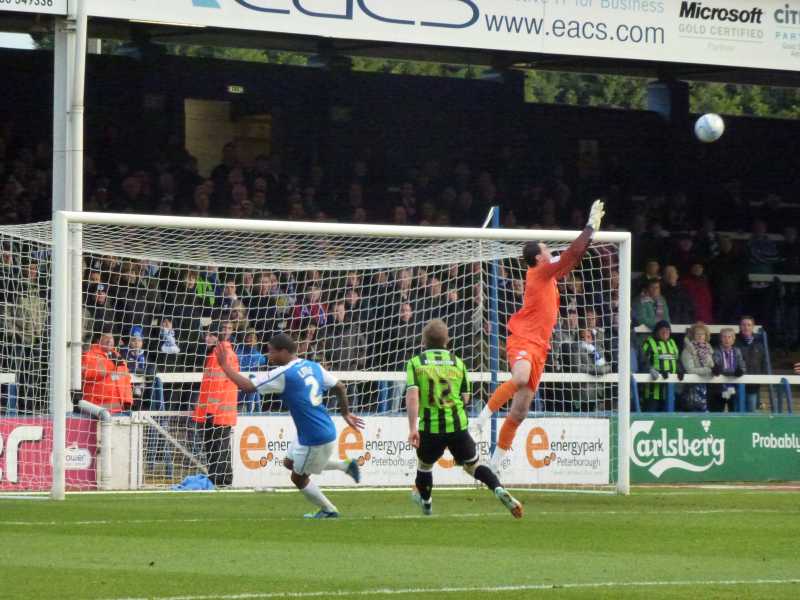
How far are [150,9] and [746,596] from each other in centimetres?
1206

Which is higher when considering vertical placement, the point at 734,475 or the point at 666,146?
the point at 666,146

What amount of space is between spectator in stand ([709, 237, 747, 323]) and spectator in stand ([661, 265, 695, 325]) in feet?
4.05

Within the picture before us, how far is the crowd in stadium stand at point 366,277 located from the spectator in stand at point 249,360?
0.04 meters

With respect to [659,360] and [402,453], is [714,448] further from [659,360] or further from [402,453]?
[402,453]

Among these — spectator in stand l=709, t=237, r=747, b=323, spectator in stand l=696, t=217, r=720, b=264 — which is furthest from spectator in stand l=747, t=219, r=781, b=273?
spectator in stand l=709, t=237, r=747, b=323

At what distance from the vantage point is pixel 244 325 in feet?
61.4

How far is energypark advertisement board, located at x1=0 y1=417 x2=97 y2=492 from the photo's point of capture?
16.7 meters

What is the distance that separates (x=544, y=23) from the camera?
2020cm

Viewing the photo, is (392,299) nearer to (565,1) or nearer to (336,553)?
(565,1)

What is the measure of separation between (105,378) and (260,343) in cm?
232

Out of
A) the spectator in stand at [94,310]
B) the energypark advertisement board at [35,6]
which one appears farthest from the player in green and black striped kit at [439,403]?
the energypark advertisement board at [35,6]

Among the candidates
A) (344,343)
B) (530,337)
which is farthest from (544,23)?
(530,337)

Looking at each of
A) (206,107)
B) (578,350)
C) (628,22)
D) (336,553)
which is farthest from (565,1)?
(336,553)

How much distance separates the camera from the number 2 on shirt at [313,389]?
12750mm
